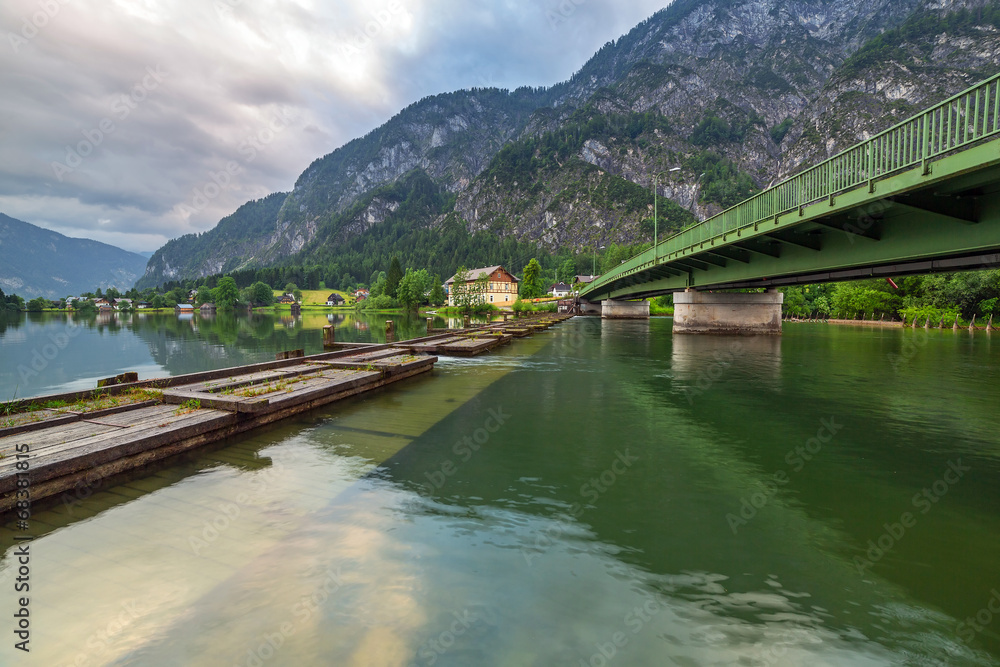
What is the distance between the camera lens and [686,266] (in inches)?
1649

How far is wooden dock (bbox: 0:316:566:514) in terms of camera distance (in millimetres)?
6812

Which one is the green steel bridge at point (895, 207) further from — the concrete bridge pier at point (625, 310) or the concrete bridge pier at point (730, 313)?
the concrete bridge pier at point (625, 310)

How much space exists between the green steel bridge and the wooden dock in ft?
56.1

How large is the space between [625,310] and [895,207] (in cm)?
6625

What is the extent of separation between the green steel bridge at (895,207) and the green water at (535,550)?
236 inches

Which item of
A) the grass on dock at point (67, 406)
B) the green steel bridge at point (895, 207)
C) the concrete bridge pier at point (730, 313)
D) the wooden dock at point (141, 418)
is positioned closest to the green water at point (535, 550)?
the wooden dock at point (141, 418)

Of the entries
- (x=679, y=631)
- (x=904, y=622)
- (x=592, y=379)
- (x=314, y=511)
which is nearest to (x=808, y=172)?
(x=592, y=379)

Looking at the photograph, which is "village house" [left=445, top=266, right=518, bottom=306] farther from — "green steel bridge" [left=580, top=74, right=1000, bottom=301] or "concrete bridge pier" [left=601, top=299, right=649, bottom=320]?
"green steel bridge" [left=580, top=74, right=1000, bottom=301]

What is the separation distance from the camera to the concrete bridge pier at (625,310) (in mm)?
79438

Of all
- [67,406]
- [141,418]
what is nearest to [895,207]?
[141,418]

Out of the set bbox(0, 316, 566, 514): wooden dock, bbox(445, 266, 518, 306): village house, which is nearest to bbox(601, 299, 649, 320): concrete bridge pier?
bbox(0, 316, 566, 514): wooden dock

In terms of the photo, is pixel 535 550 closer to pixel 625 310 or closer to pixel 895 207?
pixel 895 207

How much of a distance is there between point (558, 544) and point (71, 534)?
6.52 meters

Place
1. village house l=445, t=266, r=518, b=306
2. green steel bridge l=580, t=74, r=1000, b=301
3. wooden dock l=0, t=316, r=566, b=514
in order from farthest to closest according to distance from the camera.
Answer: village house l=445, t=266, r=518, b=306, green steel bridge l=580, t=74, r=1000, b=301, wooden dock l=0, t=316, r=566, b=514
